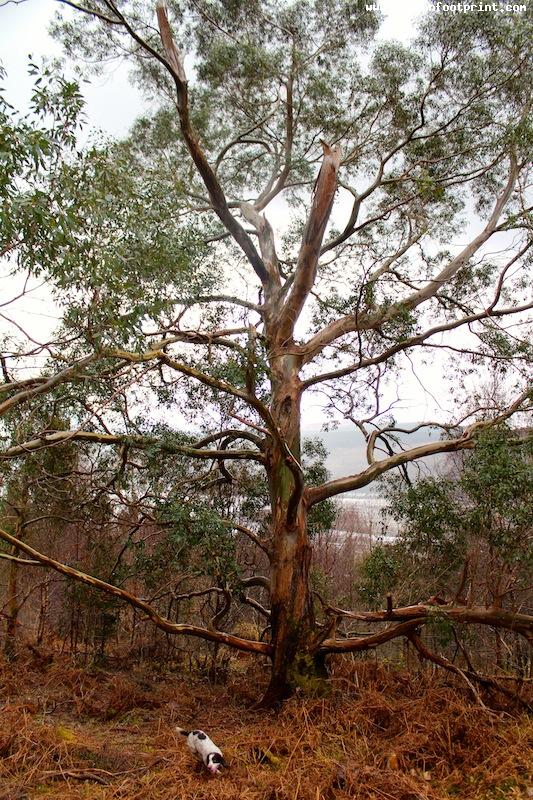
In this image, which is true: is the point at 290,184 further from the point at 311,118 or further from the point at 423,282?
the point at 423,282

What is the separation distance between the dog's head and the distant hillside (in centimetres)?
346

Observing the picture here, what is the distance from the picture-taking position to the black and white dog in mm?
4039

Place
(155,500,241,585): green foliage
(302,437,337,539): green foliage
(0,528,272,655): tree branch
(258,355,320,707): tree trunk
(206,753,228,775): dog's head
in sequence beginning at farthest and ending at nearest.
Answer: (302,437,337,539): green foliage < (258,355,320,707): tree trunk < (155,500,241,585): green foliage < (0,528,272,655): tree branch < (206,753,228,775): dog's head

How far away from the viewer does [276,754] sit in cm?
445

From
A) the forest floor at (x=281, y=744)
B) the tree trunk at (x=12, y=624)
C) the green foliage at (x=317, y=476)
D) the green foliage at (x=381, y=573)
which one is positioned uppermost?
the green foliage at (x=317, y=476)

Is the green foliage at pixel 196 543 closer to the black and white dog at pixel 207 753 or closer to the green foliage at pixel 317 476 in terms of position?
the black and white dog at pixel 207 753

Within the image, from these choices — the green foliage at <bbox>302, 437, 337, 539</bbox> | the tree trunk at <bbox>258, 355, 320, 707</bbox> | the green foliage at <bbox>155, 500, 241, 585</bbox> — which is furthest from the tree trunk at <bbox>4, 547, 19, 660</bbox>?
the green foliage at <bbox>302, 437, 337, 539</bbox>

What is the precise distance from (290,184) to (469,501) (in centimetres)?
629

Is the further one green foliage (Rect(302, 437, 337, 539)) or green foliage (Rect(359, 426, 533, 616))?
green foliage (Rect(302, 437, 337, 539))

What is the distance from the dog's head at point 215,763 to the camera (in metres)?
4.01

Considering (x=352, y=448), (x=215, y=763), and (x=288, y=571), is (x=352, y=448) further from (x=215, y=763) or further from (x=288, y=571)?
(x=215, y=763)

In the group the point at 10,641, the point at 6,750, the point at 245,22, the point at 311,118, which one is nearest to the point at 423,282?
the point at 311,118

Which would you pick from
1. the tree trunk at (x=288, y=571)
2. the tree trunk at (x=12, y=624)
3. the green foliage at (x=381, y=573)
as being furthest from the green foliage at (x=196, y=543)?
the tree trunk at (x=12, y=624)

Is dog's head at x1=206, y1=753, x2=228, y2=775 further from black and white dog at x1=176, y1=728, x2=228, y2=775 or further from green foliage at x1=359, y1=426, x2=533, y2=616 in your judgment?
green foliage at x1=359, y1=426, x2=533, y2=616
